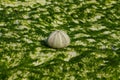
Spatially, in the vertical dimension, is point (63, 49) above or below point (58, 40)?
below

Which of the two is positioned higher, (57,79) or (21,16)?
(21,16)

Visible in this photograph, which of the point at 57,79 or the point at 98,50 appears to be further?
the point at 98,50

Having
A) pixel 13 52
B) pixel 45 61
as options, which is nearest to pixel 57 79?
pixel 45 61

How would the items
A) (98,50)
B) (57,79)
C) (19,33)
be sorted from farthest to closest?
(19,33)
(98,50)
(57,79)

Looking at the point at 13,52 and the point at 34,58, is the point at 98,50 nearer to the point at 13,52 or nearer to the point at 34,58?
the point at 34,58

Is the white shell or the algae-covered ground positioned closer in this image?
the algae-covered ground

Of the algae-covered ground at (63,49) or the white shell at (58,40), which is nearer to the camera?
the algae-covered ground at (63,49)

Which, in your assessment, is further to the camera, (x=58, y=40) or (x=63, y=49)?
(x=63, y=49)

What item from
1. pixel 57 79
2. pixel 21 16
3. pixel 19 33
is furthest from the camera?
pixel 21 16
